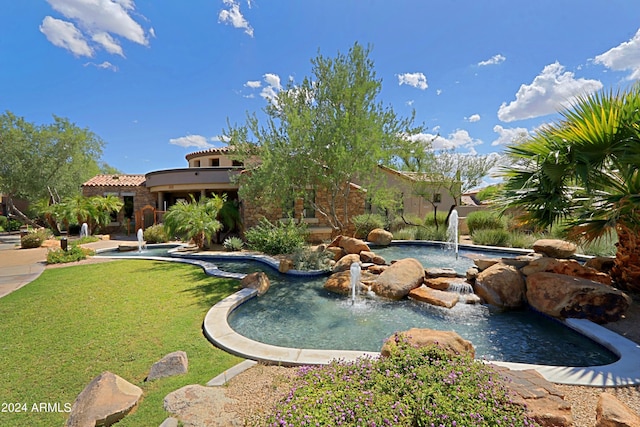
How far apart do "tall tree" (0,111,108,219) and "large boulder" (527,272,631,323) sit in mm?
31068

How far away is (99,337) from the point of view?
460 cm

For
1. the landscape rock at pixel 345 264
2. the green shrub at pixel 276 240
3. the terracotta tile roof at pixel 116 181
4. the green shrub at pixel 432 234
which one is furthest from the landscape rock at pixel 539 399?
the terracotta tile roof at pixel 116 181

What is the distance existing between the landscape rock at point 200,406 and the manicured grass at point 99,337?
0.45 feet

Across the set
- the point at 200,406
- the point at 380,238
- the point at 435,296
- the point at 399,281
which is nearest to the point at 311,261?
the point at 399,281

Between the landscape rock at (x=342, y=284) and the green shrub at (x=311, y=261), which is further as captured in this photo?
the green shrub at (x=311, y=261)

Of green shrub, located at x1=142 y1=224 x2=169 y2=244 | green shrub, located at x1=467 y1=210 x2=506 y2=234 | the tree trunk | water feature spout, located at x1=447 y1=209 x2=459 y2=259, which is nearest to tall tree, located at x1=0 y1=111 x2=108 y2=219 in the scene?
green shrub, located at x1=142 y1=224 x2=169 y2=244

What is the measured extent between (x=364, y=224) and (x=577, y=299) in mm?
11324

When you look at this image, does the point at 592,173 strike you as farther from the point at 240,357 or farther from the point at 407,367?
the point at 240,357

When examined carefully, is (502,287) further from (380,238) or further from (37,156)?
(37,156)

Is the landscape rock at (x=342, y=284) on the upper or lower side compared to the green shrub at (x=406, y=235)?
lower

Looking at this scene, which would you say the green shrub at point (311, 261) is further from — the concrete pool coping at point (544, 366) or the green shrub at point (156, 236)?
the green shrub at point (156, 236)

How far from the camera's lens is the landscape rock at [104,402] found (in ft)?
8.64

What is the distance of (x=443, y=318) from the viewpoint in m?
5.98

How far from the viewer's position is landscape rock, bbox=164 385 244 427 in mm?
2598
